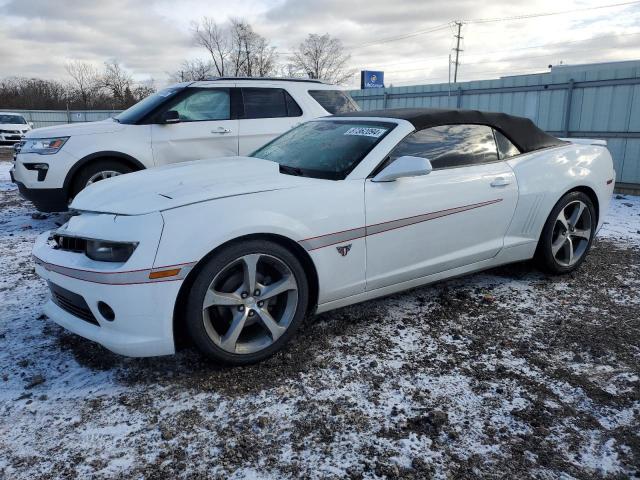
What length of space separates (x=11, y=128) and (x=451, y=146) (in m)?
21.3

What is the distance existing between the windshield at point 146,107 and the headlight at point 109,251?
391 cm

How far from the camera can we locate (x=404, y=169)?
3154 millimetres

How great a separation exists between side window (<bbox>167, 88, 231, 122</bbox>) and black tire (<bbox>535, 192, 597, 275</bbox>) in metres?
4.21

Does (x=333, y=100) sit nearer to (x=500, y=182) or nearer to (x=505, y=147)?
(x=505, y=147)

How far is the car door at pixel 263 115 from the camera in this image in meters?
6.55

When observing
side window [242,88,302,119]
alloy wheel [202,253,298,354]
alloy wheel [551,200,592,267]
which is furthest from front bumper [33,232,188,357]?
side window [242,88,302,119]

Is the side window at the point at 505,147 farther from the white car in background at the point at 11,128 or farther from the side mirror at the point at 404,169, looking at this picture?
the white car in background at the point at 11,128

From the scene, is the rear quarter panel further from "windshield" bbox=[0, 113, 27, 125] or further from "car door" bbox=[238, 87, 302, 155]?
"windshield" bbox=[0, 113, 27, 125]

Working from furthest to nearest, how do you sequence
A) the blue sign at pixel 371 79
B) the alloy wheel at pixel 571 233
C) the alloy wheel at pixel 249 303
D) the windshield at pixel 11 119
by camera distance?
the blue sign at pixel 371 79 → the windshield at pixel 11 119 → the alloy wheel at pixel 571 233 → the alloy wheel at pixel 249 303

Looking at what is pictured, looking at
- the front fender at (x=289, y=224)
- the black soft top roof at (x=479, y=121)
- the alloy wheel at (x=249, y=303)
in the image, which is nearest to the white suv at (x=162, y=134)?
the black soft top roof at (x=479, y=121)

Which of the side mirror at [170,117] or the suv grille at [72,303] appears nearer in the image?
the suv grille at [72,303]

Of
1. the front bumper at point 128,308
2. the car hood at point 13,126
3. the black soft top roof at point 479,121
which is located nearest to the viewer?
the front bumper at point 128,308

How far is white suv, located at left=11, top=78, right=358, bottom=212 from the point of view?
5891 millimetres

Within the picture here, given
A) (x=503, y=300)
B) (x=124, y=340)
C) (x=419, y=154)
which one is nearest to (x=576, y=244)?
(x=503, y=300)
